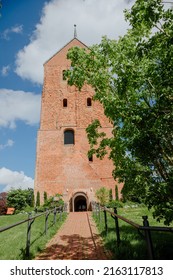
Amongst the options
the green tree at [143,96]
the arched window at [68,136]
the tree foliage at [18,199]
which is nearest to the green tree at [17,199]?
the tree foliage at [18,199]

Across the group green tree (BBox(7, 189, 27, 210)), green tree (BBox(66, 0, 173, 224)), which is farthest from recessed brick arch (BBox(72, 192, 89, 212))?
green tree (BBox(66, 0, 173, 224))

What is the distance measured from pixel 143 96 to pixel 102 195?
76.6 ft

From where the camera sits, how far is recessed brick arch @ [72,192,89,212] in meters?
30.8

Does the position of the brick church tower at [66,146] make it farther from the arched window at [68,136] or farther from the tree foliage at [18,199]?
the tree foliage at [18,199]

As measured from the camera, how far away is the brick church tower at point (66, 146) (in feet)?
104

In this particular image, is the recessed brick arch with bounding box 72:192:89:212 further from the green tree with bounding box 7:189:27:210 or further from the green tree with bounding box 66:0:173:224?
the green tree with bounding box 66:0:173:224

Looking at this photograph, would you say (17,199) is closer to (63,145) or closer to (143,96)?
(63,145)

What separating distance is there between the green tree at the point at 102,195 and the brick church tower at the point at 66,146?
83 cm

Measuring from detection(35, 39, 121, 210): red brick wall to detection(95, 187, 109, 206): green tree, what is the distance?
92 cm

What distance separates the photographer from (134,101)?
22.5 ft

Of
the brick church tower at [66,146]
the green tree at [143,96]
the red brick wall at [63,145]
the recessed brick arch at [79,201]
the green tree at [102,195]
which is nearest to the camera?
the green tree at [143,96]
